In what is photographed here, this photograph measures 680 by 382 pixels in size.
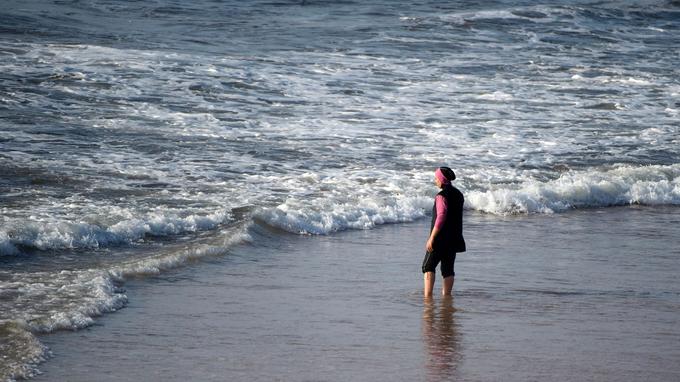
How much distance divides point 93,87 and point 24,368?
1378cm

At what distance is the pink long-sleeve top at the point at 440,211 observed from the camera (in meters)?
9.55

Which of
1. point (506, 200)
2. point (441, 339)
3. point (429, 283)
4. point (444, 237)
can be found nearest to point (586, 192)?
point (506, 200)

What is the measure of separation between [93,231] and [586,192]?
731 cm

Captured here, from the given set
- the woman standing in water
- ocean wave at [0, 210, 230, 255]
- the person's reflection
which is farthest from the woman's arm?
ocean wave at [0, 210, 230, 255]

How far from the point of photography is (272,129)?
18500 millimetres

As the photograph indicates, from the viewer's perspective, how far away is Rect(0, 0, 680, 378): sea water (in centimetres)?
1141

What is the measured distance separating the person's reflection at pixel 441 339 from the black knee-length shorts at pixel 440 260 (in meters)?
0.26

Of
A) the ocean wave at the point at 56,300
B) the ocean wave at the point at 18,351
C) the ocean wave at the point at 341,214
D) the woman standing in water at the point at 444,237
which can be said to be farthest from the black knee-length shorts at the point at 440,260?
the ocean wave at the point at 18,351

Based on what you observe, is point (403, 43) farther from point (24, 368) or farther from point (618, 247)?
point (24, 368)

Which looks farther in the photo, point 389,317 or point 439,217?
point 439,217

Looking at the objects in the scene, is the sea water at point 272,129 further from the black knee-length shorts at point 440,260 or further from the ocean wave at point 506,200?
the black knee-length shorts at point 440,260

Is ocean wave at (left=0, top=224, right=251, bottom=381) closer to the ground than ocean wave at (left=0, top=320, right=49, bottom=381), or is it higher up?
closer to the ground

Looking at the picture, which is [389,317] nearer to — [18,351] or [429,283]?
[429,283]

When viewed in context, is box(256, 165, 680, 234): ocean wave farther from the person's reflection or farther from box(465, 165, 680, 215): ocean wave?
the person's reflection
